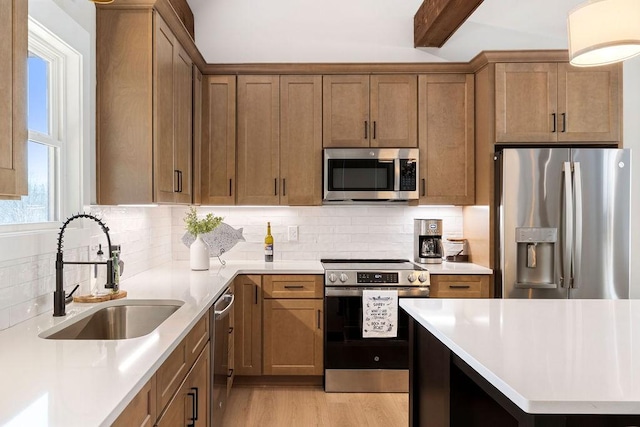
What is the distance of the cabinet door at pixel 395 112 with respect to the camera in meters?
3.79

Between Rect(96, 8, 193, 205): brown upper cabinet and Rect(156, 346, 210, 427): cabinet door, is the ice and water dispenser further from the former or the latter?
Rect(96, 8, 193, 205): brown upper cabinet

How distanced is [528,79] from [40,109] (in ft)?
10.3

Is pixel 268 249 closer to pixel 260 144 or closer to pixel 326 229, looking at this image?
pixel 326 229

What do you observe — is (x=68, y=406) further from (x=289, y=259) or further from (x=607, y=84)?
(x=607, y=84)

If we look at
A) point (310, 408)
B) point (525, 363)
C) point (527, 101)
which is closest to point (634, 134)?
point (527, 101)

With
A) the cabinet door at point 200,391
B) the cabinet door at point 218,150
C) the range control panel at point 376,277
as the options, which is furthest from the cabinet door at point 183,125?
the range control panel at point 376,277

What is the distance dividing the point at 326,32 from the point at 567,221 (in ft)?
7.90

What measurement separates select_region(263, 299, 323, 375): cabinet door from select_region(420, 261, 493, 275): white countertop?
0.88m

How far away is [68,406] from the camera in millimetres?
1027

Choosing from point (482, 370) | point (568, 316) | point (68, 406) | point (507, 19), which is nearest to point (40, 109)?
point (68, 406)

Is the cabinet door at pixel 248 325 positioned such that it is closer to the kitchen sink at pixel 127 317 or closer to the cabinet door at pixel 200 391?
Answer: the cabinet door at pixel 200 391

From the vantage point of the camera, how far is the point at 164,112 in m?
2.70

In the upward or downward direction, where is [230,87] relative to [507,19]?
downward

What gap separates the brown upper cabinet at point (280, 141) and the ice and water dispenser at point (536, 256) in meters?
1.55
